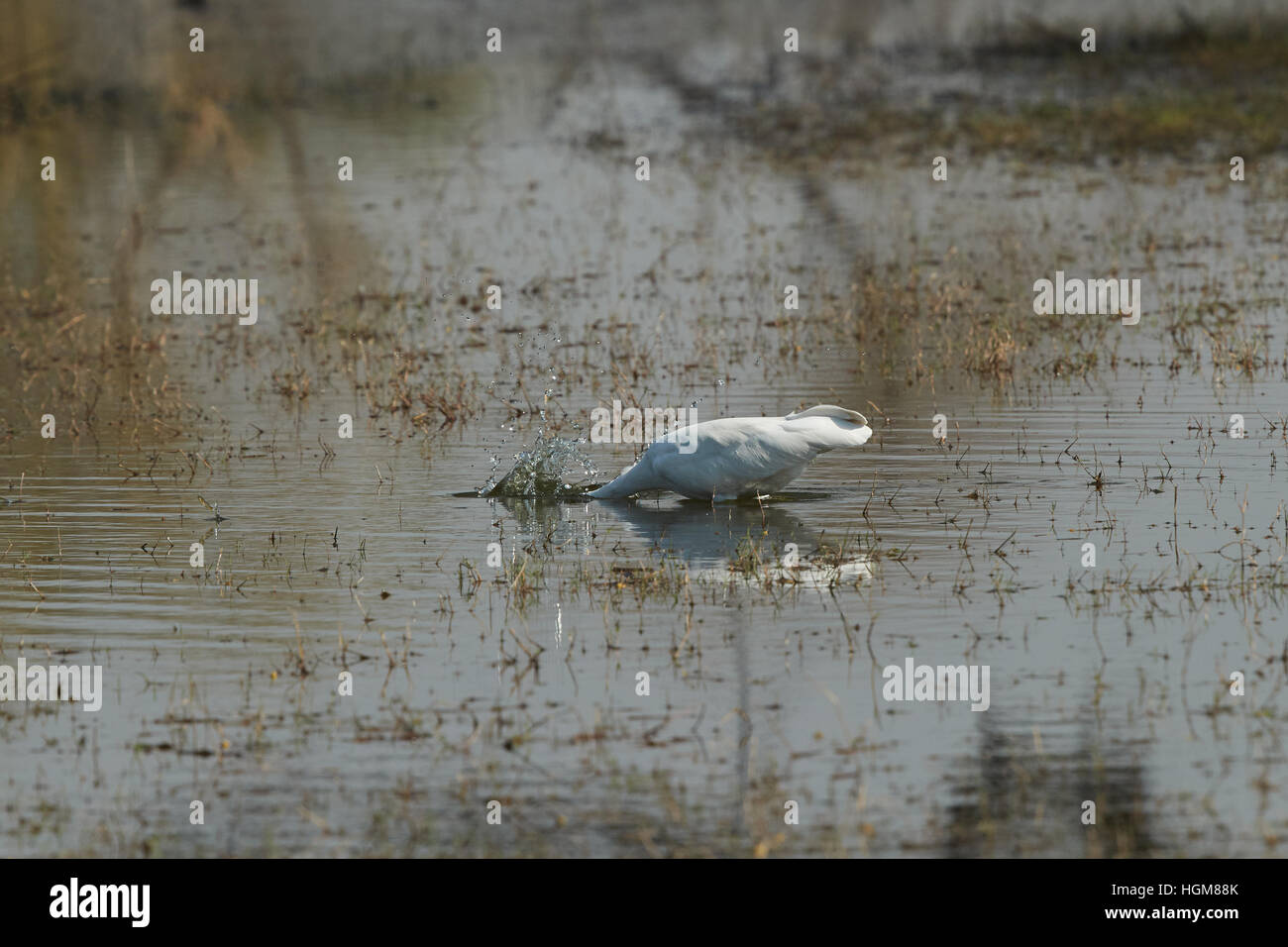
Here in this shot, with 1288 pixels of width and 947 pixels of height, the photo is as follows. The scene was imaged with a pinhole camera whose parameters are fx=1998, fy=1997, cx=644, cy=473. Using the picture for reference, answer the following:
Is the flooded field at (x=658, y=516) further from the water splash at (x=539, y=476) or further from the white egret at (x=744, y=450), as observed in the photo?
the white egret at (x=744, y=450)

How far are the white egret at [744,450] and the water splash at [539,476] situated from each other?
916 millimetres

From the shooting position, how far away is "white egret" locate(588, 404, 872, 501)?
12.4 metres

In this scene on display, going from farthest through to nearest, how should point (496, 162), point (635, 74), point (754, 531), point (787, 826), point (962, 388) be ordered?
point (635, 74), point (496, 162), point (962, 388), point (754, 531), point (787, 826)

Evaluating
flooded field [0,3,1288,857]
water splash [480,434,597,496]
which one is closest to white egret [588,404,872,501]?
flooded field [0,3,1288,857]

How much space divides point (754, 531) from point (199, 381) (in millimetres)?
8392

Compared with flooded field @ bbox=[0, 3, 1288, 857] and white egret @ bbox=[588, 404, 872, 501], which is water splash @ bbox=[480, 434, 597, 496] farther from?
white egret @ bbox=[588, 404, 872, 501]

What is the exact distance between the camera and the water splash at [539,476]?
1351cm

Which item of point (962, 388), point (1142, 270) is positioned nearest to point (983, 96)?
point (1142, 270)

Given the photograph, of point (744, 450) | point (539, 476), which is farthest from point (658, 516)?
point (539, 476)

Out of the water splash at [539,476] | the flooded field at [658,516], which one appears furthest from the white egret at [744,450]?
the water splash at [539,476]

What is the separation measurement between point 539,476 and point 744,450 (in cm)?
177

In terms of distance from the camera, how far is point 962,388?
663 inches

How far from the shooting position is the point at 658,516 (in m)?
12.8

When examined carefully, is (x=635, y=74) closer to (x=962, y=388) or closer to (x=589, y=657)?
(x=962, y=388)
